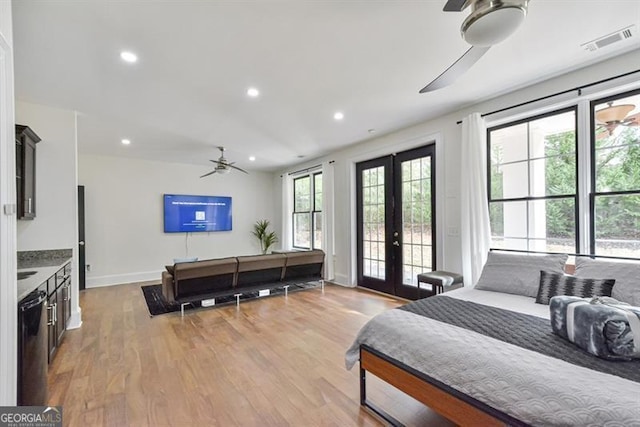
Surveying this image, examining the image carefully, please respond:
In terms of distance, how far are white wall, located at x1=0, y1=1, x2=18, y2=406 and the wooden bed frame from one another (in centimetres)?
206

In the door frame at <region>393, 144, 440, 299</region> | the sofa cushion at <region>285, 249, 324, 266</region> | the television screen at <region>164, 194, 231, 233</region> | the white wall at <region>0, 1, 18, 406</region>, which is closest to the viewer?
the white wall at <region>0, 1, 18, 406</region>

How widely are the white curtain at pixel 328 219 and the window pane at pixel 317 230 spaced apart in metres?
0.53

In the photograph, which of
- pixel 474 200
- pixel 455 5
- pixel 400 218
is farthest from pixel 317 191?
pixel 455 5

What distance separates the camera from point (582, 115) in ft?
9.43

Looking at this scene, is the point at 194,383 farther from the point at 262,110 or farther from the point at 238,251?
the point at 238,251

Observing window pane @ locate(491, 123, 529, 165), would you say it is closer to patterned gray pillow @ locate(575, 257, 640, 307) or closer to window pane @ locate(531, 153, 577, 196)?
window pane @ locate(531, 153, 577, 196)

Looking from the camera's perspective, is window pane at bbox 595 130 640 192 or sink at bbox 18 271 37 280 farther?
window pane at bbox 595 130 640 192

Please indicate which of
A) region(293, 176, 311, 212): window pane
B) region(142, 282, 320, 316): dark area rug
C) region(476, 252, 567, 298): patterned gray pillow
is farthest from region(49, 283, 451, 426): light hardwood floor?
region(293, 176, 311, 212): window pane

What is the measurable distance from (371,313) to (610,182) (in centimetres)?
301

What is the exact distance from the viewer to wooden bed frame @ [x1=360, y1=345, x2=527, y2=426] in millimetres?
1367

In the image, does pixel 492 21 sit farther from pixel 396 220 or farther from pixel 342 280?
pixel 342 280

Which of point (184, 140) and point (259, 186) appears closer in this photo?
point (184, 140)

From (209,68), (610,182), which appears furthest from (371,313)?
(209,68)

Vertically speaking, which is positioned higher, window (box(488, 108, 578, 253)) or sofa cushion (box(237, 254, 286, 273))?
window (box(488, 108, 578, 253))
